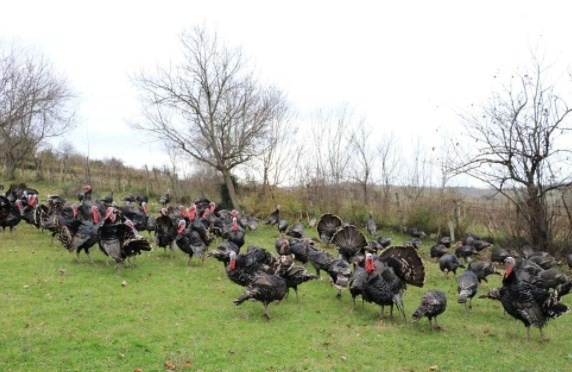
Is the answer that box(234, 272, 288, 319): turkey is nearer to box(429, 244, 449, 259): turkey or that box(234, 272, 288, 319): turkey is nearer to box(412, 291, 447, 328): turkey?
box(412, 291, 447, 328): turkey

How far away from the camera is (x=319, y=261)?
13.4 metres

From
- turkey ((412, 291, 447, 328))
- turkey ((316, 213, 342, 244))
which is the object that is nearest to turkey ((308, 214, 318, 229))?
turkey ((316, 213, 342, 244))

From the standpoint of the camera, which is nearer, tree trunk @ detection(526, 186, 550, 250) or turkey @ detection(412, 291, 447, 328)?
turkey @ detection(412, 291, 447, 328)

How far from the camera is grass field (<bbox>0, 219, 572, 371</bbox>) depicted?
7.51m

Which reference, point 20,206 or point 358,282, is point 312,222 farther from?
point 358,282

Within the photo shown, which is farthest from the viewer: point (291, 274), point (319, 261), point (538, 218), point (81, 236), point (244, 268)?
point (538, 218)

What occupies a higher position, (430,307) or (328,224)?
(328,224)

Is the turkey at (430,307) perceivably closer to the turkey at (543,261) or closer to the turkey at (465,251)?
the turkey at (543,261)

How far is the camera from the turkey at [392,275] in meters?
9.93

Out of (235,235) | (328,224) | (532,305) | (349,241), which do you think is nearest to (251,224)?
(328,224)

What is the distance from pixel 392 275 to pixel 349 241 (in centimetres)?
397

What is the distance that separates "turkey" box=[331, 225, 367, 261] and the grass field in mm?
1734

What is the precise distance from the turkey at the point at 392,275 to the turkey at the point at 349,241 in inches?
134

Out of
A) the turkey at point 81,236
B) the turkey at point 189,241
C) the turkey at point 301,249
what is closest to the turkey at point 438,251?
the turkey at point 301,249
